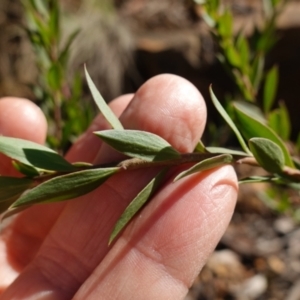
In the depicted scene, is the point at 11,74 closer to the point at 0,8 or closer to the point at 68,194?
the point at 0,8

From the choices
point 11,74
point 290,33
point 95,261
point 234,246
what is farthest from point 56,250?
point 11,74

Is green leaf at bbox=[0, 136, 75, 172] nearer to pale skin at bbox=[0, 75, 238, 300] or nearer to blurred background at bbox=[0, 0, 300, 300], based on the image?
pale skin at bbox=[0, 75, 238, 300]

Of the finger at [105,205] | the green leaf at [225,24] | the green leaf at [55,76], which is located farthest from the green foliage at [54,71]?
the green leaf at [225,24]

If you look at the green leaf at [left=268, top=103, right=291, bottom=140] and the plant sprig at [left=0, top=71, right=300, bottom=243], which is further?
the green leaf at [left=268, top=103, right=291, bottom=140]

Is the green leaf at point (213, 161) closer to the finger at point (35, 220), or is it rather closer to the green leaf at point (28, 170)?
the green leaf at point (28, 170)

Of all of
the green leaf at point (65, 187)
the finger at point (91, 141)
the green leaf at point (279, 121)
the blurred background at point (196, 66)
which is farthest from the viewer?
the blurred background at point (196, 66)

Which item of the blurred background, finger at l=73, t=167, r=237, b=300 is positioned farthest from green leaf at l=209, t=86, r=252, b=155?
the blurred background

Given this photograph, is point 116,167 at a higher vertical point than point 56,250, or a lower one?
higher

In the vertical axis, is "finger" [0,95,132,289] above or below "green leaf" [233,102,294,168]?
below
